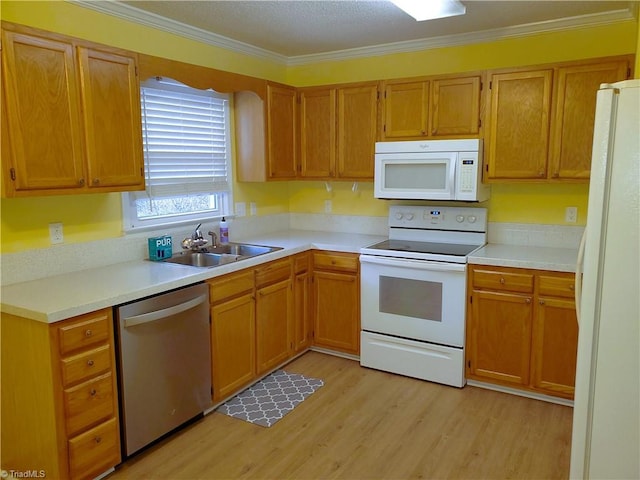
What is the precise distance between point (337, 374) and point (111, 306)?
1807mm

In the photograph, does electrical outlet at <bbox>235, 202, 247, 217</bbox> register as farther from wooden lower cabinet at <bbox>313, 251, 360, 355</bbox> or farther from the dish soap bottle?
wooden lower cabinet at <bbox>313, 251, 360, 355</bbox>

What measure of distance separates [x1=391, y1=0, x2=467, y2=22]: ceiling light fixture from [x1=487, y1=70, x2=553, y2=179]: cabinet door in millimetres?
667

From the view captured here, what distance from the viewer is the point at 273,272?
11.2ft

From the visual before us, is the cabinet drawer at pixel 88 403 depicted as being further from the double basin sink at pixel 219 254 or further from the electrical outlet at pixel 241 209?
the electrical outlet at pixel 241 209

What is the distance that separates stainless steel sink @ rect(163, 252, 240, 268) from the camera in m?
3.29

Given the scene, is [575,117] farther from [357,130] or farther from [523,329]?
[357,130]

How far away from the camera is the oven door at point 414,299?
3.28 metres

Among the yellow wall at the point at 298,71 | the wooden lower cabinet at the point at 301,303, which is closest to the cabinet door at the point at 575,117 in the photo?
the yellow wall at the point at 298,71

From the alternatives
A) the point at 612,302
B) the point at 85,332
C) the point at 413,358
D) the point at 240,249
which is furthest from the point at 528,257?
the point at 85,332

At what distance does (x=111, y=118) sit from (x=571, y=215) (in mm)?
3022

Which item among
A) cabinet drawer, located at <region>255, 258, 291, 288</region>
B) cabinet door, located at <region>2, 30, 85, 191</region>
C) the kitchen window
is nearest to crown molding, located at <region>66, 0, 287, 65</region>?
the kitchen window

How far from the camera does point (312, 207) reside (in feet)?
14.8

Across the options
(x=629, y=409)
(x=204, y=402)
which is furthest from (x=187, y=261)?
(x=629, y=409)

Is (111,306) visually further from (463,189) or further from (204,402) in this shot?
(463,189)
